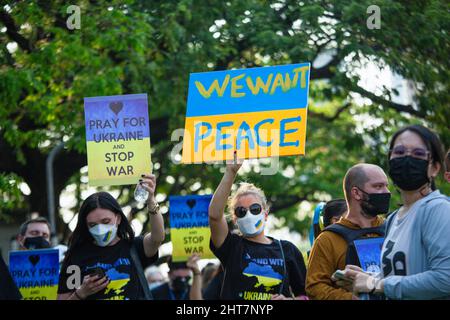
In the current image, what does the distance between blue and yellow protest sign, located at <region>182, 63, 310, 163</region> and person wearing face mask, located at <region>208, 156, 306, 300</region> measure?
0.41 meters

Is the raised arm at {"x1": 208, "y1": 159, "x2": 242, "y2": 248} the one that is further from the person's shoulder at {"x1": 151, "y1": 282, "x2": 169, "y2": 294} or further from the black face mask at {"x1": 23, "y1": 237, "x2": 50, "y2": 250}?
the person's shoulder at {"x1": 151, "y1": 282, "x2": 169, "y2": 294}

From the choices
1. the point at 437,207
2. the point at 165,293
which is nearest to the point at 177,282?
the point at 165,293

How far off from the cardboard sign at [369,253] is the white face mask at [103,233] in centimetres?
168

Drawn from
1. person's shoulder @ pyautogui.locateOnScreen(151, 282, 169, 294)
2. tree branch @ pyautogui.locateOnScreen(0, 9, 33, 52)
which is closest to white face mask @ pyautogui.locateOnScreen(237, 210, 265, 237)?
tree branch @ pyautogui.locateOnScreen(0, 9, 33, 52)

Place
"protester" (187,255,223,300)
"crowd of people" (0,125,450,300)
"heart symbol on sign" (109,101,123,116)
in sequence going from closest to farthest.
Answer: "crowd of people" (0,125,450,300) → "heart symbol on sign" (109,101,123,116) → "protester" (187,255,223,300)

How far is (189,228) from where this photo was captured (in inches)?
404

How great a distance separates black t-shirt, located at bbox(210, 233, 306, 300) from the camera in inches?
276

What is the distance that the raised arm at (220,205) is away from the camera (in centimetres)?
671

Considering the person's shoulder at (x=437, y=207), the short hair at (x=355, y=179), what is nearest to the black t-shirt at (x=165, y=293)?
the short hair at (x=355, y=179)

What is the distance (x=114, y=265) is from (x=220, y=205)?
0.79 metres

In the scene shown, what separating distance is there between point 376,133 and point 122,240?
8.80m

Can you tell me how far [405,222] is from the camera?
506cm

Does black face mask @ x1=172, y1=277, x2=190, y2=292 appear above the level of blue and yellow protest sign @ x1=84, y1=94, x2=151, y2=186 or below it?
below
